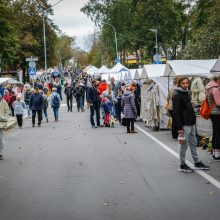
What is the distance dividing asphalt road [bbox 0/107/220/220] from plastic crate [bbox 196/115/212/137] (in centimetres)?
125

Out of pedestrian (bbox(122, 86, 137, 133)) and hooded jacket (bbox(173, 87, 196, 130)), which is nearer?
hooded jacket (bbox(173, 87, 196, 130))

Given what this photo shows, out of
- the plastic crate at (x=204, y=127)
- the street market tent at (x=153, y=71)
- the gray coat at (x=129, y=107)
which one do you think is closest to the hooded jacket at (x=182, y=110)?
the plastic crate at (x=204, y=127)

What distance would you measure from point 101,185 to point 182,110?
2.18m

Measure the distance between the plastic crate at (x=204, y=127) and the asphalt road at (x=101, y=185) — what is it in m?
1.25

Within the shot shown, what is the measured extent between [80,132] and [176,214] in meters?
12.9

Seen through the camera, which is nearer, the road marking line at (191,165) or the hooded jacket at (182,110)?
the road marking line at (191,165)

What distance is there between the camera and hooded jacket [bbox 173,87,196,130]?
9922 mm

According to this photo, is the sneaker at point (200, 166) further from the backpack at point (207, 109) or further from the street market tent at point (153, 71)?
the street market tent at point (153, 71)

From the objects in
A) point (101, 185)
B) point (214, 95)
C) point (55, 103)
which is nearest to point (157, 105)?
point (214, 95)

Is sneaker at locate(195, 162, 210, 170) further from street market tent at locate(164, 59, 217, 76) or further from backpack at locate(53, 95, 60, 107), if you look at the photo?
backpack at locate(53, 95, 60, 107)

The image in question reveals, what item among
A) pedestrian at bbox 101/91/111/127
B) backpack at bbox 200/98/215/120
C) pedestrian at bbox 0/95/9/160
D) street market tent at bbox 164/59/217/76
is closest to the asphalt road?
pedestrian at bbox 0/95/9/160

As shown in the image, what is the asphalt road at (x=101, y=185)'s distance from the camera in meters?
7.11

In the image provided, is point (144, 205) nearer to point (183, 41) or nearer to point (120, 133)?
point (120, 133)

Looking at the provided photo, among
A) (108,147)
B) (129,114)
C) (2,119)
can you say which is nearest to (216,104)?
(108,147)
